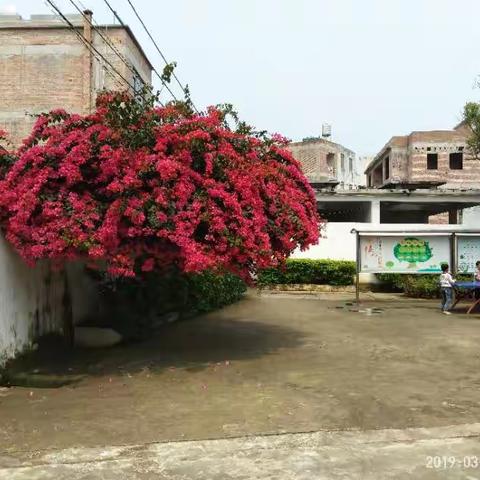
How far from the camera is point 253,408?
19.7ft

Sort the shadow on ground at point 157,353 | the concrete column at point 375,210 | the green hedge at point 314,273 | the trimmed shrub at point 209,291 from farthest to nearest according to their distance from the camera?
the concrete column at point 375,210 < the green hedge at point 314,273 < the trimmed shrub at point 209,291 < the shadow on ground at point 157,353

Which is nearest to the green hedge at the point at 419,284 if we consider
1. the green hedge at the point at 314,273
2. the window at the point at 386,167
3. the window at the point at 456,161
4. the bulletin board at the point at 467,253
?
the bulletin board at the point at 467,253

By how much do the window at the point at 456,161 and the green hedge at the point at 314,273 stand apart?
23.1 m

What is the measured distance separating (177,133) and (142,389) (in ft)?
10.8

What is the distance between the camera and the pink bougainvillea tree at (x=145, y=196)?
7164 mm

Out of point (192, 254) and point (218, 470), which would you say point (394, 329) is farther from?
point (218, 470)

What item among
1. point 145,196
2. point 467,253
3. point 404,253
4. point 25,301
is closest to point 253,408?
point 145,196

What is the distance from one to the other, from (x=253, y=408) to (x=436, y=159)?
37.3 meters

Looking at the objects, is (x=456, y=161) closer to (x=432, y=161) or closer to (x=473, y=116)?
(x=432, y=161)

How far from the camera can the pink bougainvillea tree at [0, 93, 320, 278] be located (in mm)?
7164

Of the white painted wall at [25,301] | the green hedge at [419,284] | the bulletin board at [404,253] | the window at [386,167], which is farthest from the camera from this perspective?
the window at [386,167]

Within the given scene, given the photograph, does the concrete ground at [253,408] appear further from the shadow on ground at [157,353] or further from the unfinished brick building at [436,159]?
the unfinished brick building at [436,159]

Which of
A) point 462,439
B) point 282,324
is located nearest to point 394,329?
point 282,324

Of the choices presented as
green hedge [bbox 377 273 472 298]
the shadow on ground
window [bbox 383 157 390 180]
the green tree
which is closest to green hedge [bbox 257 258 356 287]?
green hedge [bbox 377 273 472 298]
